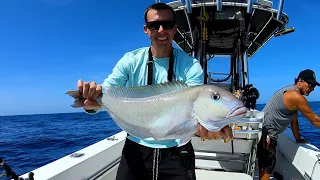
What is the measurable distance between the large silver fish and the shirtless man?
3.56 metres

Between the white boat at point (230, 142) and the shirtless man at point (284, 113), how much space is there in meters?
0.40

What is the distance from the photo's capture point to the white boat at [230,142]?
3.46 metres

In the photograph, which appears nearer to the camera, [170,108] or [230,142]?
[170,108]

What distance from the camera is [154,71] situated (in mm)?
2256

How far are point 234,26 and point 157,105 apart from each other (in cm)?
881

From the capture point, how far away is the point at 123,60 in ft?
7.52

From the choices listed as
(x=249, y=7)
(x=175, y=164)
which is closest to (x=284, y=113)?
(x=175, y=164)

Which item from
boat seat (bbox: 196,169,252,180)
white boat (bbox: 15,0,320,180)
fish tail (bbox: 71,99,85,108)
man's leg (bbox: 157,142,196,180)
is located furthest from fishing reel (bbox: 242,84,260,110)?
fish tail (bbox: 71,99,85,108)

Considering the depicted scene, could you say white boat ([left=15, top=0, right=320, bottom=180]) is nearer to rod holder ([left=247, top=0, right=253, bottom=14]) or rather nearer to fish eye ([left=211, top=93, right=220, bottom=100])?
rod holder ([left=247, top=0, right=253, bottom=14])

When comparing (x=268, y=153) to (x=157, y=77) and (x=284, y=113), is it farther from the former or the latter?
(x=157, y=77)

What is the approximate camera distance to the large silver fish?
1.68 meters

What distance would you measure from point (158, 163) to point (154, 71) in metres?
0.79

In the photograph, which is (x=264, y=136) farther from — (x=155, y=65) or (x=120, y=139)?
(x=155, y=65)

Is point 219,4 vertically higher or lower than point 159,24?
higher
